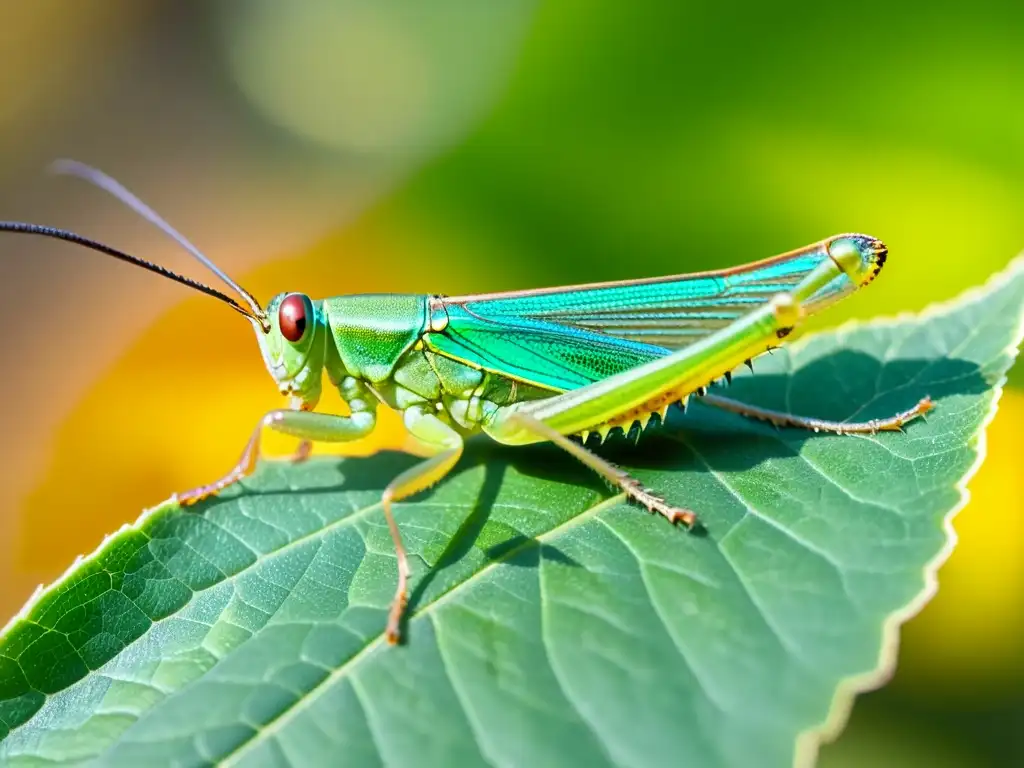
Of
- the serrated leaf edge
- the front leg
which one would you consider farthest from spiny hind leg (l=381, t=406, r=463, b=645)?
the serrated leaf edge

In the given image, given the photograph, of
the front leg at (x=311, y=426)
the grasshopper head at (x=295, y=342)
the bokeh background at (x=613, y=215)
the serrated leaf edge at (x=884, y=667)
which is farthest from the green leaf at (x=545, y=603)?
the bokeh background at (x=613, y=215)

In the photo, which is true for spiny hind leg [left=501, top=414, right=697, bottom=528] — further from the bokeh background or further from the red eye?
the bokeh background

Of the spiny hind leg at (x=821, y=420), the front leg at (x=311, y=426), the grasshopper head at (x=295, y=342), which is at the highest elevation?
the grasshopper head at (x=295, y=342)

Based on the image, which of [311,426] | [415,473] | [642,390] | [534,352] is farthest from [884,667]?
[311,426]

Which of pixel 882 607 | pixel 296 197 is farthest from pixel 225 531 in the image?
pixel 296 197

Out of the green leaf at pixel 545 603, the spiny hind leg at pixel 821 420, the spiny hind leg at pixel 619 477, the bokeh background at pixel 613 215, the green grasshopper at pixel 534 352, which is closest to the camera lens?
the green leaf at pixel 545 603

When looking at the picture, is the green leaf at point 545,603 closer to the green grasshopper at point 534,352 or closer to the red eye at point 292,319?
the green grasshopper at point 534,352

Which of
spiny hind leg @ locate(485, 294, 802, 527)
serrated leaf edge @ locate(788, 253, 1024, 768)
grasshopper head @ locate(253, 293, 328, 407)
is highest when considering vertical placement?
grasshopper head @ locate(253, 293, 328, 407)

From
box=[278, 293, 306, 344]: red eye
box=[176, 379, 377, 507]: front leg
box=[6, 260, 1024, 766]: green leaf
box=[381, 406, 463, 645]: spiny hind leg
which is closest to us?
box=[6, 260, 1024, 766]: green leaf
